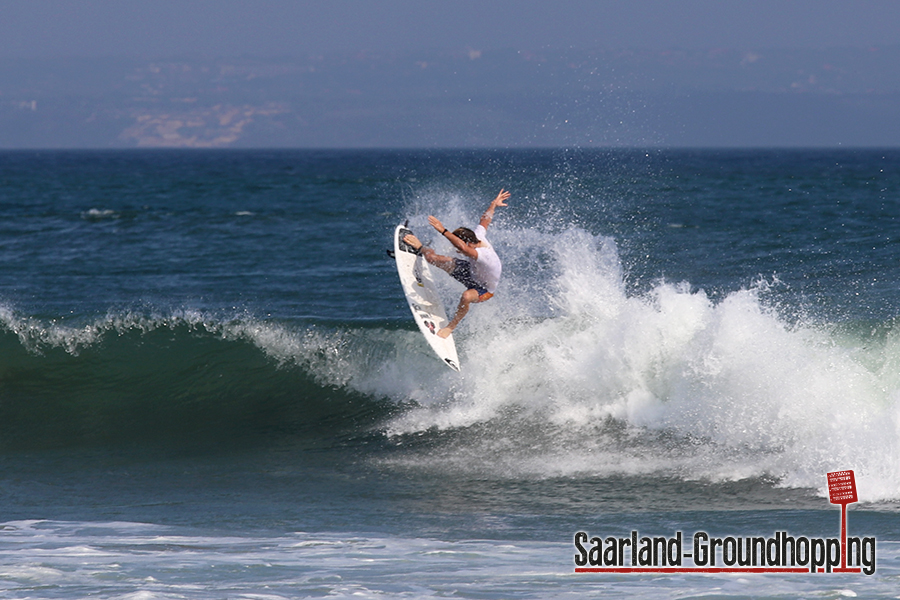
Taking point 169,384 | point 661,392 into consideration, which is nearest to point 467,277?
point 661,392

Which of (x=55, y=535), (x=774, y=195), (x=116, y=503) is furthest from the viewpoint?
(x=774, y=195)

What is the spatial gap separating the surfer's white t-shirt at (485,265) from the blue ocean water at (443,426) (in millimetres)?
1675

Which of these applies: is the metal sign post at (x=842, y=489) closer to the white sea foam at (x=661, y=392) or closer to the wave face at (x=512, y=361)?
the white sea foam at (x=661, y=392)

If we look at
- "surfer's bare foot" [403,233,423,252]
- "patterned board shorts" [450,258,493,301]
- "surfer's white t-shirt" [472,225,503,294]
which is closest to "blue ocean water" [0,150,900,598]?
"patterned board shorts" [450,258,493,301]

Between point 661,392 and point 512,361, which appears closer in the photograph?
point 661,392

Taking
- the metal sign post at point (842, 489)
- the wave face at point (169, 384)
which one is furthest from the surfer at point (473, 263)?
the metal sign post at point (842, 489)

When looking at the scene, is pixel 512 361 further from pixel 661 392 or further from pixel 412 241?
pixel 412 241

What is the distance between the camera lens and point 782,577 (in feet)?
22.0

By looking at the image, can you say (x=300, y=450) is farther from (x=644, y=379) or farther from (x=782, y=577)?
(x=782, y=577)

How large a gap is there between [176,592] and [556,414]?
6058 mm

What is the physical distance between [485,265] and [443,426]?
2145 mm

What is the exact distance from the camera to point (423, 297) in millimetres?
11836

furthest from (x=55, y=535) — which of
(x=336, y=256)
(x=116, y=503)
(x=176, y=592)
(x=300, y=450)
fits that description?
(x=336, y=256)

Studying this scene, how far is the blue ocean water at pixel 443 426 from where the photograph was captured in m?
7.21
